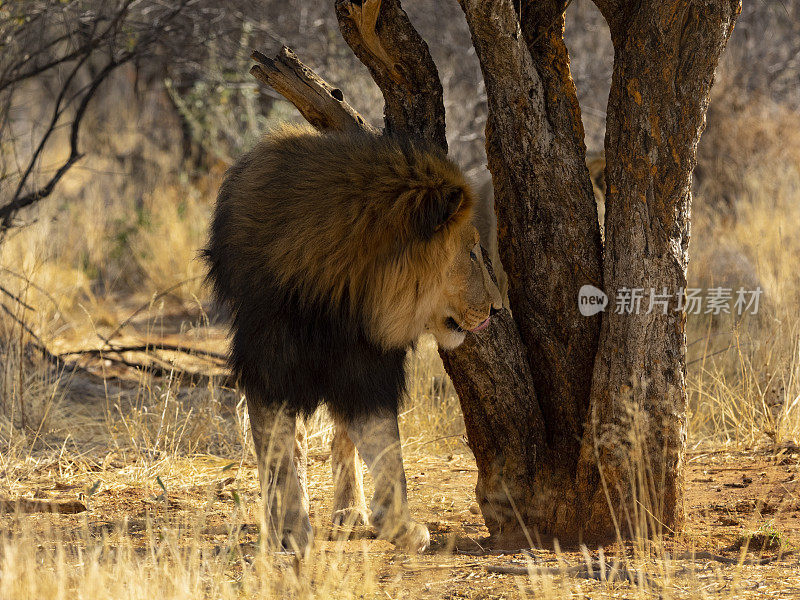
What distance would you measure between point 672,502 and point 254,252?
174 centimetres

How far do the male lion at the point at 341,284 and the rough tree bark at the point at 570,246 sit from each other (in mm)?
360

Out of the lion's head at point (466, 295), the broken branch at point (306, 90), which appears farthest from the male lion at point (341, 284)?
the broken branch at point (306, 90)

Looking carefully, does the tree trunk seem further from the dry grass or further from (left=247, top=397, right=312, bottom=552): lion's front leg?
(left=247, top=397, right=312, bottom=552): lion's front leg

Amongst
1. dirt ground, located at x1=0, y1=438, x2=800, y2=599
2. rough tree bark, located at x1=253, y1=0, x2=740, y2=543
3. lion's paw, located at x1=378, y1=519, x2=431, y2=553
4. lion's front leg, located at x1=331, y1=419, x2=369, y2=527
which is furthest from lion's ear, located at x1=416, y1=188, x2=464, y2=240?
lion's front leg, located at x1=331, y1=419, x2=369, y2=527

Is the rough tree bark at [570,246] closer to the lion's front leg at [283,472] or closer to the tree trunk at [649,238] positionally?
the tree trunk at [649,238]

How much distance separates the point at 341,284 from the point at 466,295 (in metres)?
0.44

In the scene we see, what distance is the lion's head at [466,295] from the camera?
10.3ft

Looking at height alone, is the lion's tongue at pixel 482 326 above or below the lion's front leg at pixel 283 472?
above

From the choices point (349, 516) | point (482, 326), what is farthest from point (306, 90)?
point (349, 516)

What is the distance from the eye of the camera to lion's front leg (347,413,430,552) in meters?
3.33

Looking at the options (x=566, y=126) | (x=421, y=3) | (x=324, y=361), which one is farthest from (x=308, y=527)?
(x=421, y=3)

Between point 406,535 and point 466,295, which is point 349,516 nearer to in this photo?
point 406,535

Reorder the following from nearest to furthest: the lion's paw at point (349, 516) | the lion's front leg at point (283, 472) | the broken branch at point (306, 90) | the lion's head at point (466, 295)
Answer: the lion's head at point (466, 295) → the lion's front leg at point (283, 472) → the broken branch at point (306, 90) → the lion's paw at point (349, 516)

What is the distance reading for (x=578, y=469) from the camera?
349 centimetres
